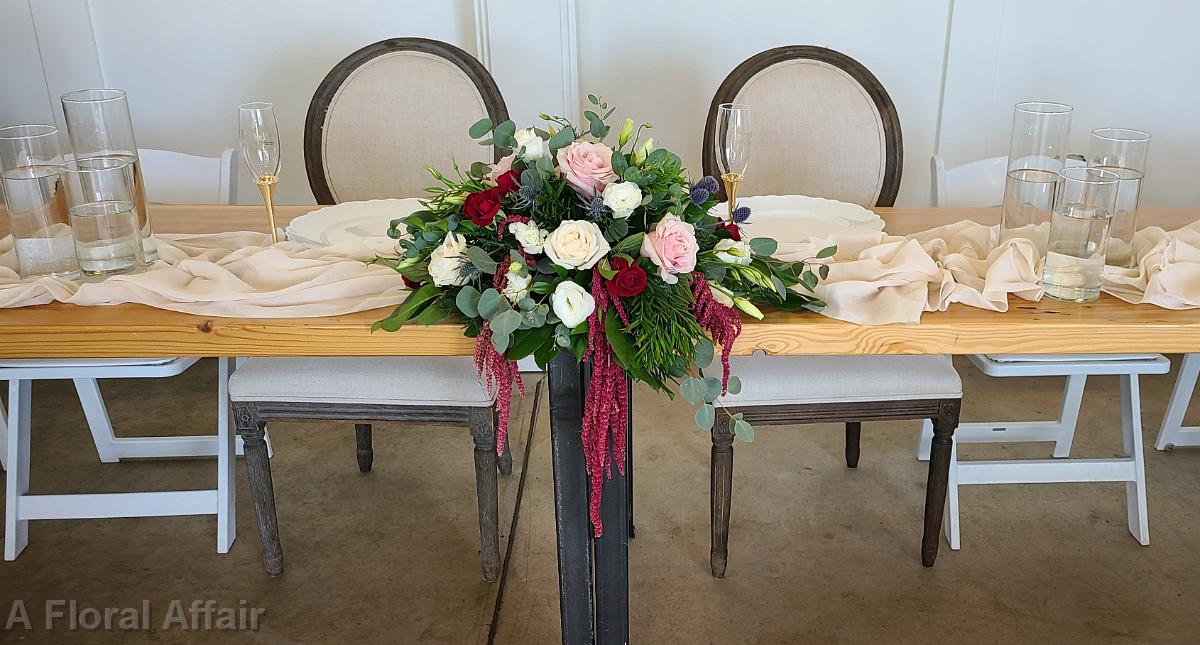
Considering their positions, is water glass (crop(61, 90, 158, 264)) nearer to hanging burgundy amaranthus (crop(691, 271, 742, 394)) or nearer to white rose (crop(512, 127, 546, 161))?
white rose (crop(512, 127, 546, 161))

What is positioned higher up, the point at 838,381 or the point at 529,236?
the point at 529,236

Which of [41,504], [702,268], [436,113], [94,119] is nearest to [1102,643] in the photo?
[702,268]

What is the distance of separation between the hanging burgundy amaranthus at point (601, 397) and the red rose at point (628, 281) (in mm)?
18

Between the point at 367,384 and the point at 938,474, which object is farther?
the point at 938,474

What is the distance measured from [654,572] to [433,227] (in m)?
1.06

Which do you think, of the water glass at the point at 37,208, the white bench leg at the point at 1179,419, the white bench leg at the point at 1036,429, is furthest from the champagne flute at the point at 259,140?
the white bench leg at the point at 1179,419

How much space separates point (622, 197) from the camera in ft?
4.06

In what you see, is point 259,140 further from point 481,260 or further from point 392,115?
point 392,115

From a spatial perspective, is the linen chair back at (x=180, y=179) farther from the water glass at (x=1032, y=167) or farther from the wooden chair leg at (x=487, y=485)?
the water glass at (x=1032, y=167)

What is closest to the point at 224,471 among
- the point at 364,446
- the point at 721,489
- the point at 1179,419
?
the point at 364,446

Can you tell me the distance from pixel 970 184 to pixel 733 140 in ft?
2.91

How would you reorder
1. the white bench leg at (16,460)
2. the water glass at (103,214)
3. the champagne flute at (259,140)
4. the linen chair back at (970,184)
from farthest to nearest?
the linen chair back at (970,184)
the white bench leg at (16,460)
the champagne flute at (259,140)
the water glass at (103,214)

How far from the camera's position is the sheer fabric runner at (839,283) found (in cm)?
143

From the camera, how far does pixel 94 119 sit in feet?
5.34
